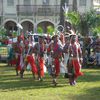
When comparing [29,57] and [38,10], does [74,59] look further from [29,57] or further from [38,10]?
[38,10]

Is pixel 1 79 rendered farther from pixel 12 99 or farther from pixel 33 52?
pixel 12 99

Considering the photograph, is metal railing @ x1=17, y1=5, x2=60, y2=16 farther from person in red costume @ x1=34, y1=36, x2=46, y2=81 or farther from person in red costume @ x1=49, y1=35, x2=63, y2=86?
person in red costume @ x1=49, y1=35, x2=63, y2=86

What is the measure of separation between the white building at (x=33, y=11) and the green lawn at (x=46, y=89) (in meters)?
38.4

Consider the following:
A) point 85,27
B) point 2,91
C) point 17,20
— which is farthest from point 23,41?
point 17,20

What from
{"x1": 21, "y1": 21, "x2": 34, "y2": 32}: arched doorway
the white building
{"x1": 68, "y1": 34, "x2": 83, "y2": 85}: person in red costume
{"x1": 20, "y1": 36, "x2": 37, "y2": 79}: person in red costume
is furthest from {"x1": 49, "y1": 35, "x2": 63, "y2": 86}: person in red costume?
{"x1": 21, "y1": 21, "x2": 34, "y2": 32}: arched doorway

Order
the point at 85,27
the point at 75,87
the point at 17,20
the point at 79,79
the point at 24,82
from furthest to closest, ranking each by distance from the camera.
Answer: the point at 17,20, the point at 85,27, the point at 79,79, the point at 24,82, the point at 75,87

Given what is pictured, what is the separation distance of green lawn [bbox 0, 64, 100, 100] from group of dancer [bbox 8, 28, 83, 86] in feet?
1.49

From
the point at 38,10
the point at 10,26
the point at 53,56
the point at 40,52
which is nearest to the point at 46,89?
the point at 53,56

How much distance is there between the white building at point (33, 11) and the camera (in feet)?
192

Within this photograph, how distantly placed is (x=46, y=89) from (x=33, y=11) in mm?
42953

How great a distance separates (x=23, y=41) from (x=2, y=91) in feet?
16.9

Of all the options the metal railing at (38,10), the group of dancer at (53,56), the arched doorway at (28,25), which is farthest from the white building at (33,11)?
the group of dancer at (53,56)

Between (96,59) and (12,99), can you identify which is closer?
(12,99)

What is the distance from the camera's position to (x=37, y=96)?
14398 mm
